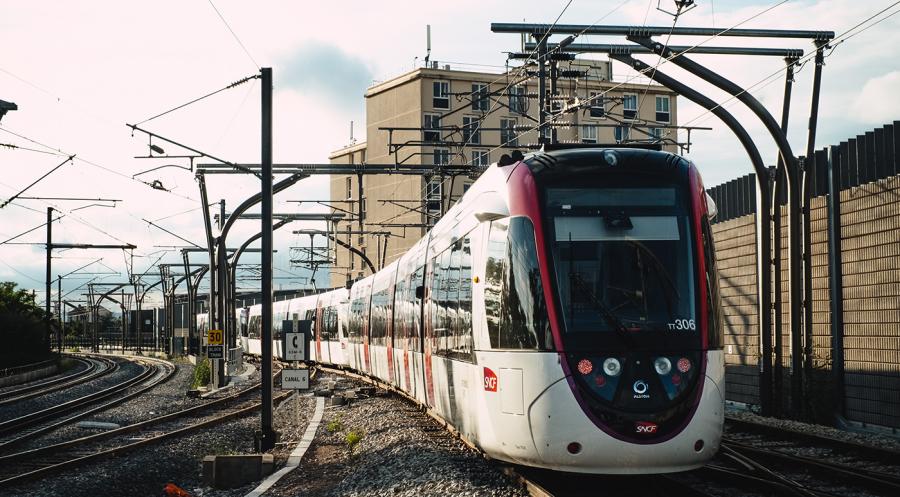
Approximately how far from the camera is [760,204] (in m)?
19.7

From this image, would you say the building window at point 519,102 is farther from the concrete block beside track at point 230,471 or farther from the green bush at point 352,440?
the concrete block beside track at point 230,471

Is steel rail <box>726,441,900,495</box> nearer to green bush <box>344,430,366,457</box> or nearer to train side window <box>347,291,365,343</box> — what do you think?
green bush <box>344,430,366,457</box>

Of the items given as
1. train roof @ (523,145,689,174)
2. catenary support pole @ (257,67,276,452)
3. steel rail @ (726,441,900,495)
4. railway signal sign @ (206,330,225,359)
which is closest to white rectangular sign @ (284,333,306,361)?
catenary support pole @ (257,67,276,452)

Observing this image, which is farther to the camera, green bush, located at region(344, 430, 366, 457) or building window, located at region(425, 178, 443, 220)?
building window, located at region(425, 178, 443, 220)

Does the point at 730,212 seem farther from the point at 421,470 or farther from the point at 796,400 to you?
the point at 421,470

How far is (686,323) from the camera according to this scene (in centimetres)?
1038

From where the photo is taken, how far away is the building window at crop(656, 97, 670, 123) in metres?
84.0

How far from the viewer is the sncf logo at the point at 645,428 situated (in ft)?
32.6

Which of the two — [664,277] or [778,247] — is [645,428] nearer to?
[664,277]

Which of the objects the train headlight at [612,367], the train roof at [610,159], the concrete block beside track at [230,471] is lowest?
the concrete block beside track at [230,471]

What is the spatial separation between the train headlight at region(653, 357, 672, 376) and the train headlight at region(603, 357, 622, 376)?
1.12 feet

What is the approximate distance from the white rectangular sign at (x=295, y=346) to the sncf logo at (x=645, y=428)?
33.9 feet

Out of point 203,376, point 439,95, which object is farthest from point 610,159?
point 439,95

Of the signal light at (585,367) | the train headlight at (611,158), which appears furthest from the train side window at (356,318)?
the signal light at (585,367)
